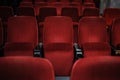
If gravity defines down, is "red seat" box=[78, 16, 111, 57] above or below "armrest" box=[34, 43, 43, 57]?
above

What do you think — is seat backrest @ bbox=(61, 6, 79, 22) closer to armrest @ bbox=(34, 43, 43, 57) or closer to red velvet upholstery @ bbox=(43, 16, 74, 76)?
red velvet upholstery @ bbox=(43, 16, 74, 76)

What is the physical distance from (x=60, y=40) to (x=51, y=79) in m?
1.24

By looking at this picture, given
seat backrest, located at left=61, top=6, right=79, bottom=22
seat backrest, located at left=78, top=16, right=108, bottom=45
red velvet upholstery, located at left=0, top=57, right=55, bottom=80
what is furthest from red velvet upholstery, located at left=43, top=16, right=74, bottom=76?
seat backrest, located at left=61, top=6, right=79, bottom=22

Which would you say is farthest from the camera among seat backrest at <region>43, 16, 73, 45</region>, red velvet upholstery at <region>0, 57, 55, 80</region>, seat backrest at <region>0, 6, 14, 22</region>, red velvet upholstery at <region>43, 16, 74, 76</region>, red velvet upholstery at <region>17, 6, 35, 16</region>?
red velvet upholstery at <region>17, 6, 35, 16</region>

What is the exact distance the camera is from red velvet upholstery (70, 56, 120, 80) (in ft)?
3.76

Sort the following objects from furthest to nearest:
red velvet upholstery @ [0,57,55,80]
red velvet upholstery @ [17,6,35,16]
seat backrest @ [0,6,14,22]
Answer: red velvet upholstery @ [17,6,35,16], seat backrest @ [0,6,14,22], red velvet upholstery @ [0,57,55,80]

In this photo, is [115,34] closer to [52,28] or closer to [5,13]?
[52,28]

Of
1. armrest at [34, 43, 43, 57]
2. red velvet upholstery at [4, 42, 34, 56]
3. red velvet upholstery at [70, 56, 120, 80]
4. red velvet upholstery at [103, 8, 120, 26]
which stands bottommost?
armrest at [34, 43, 43, 57]

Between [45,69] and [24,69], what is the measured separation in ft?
0.30

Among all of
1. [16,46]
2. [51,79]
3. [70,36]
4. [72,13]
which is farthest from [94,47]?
[72,13]

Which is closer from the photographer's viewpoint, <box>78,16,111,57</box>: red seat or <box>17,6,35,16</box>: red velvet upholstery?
<box>78,16,111,57</box>: red seat

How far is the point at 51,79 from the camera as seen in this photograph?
1168mm

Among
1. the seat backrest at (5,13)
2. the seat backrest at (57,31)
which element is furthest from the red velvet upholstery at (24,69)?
the seat backrest at (5,13)

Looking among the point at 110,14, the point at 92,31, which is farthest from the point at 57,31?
the point at 110,14
